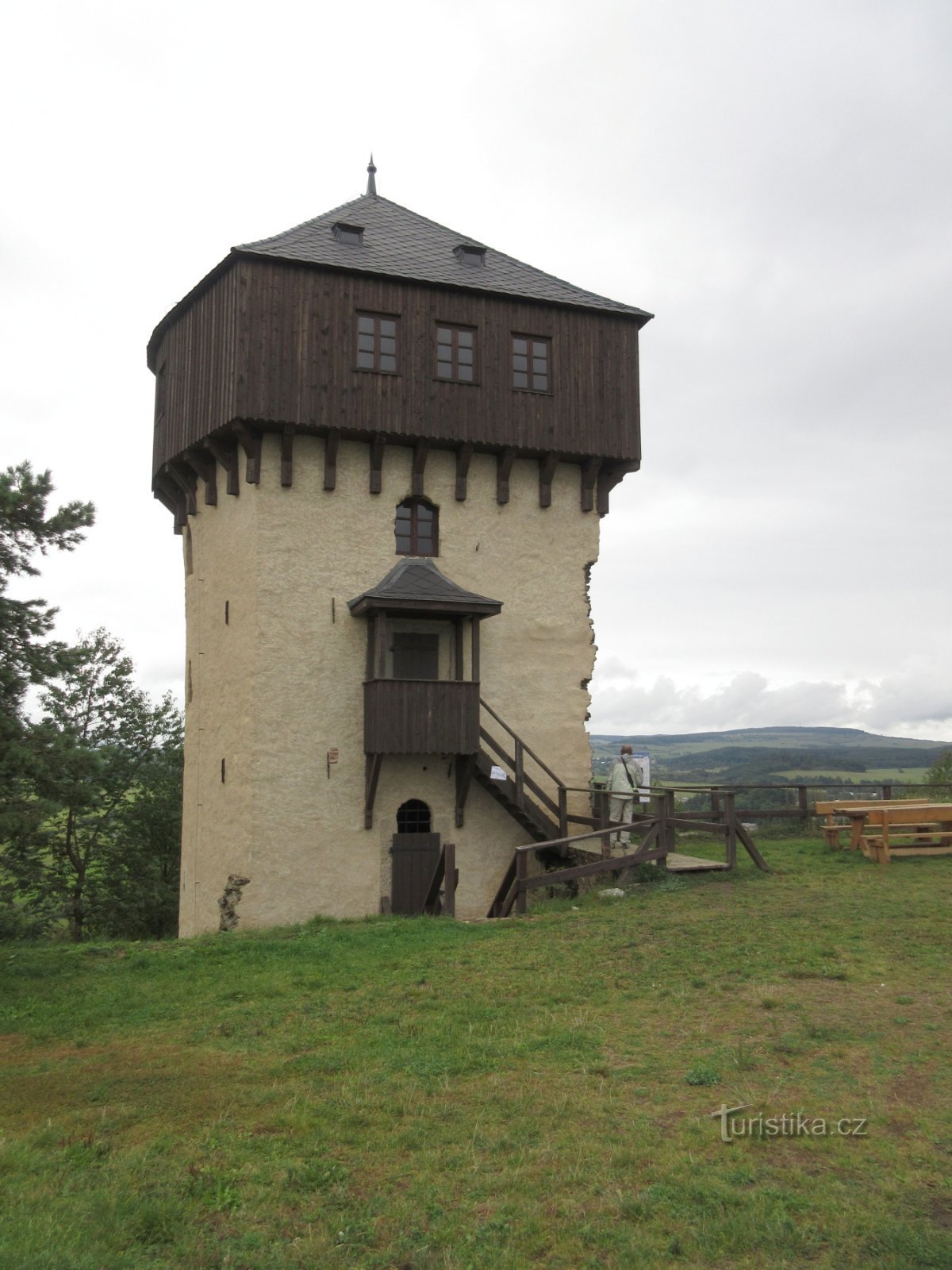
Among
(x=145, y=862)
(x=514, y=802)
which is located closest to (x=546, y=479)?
(x=514, y=802)

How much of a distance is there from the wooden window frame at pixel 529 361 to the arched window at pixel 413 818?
8.06 metres

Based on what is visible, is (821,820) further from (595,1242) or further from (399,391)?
(595,1242)

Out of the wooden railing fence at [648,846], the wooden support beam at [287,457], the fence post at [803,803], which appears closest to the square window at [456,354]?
the wooden support beam at [287,457]

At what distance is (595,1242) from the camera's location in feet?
15.9

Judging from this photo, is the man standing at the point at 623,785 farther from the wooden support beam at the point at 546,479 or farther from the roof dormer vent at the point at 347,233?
the roof dormer vent at the point at 347,233

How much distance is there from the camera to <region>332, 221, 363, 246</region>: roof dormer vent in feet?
63.2

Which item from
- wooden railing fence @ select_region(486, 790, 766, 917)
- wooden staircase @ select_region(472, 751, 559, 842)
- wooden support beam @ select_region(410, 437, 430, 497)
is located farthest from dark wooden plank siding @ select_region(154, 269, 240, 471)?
wooden railing fence @ select_region(486, 790, 766, 917)

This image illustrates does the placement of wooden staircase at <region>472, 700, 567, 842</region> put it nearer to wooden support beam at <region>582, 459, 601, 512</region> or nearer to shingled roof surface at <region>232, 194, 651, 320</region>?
wooden support beam at <region>582, 459, 601, 512</region>

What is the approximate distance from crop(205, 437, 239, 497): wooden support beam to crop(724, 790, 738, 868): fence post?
33.5 feet

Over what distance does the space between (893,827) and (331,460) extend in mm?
12246

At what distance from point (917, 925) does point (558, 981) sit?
4.49 metres

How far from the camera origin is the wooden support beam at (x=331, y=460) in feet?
58.8

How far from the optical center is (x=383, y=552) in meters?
18.5

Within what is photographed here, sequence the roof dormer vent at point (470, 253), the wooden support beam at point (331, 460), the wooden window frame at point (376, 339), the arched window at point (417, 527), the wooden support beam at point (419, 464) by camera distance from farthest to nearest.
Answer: the roof dormer vent at point (470, 253), the arched window at point (417, 527), the wooden support beam at point (419, 464), the wooden window frame at point (376, 339), the wooden support beam at point (331, 460)
